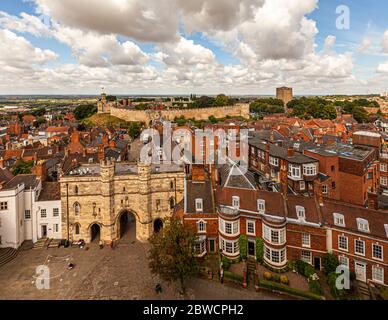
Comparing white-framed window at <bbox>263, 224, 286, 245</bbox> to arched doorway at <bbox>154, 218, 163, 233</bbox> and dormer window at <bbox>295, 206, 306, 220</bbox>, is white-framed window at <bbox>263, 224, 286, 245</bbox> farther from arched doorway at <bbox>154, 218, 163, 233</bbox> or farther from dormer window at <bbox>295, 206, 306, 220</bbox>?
arched doorway at <bbox>154, 218, 163, 233</bbox>

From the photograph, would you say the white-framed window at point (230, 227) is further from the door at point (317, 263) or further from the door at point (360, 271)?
the door at point (360, 271)

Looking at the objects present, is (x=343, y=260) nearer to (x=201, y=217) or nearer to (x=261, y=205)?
(x=261, y=205)

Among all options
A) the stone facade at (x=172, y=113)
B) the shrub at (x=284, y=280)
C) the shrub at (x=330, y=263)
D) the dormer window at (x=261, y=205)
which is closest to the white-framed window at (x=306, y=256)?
the shrub at (x=330, y=263)

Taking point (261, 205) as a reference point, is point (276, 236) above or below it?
below

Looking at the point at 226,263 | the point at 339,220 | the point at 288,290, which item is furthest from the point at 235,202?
the point at 339,220

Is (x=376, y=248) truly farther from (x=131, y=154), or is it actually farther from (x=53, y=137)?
(x=53, y=137)

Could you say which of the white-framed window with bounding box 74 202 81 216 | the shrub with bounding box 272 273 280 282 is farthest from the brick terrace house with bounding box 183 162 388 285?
the white-framed window with bounding box 74 202 81 216

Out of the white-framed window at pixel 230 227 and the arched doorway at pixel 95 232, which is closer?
the white-framed window at pixel 230 227
